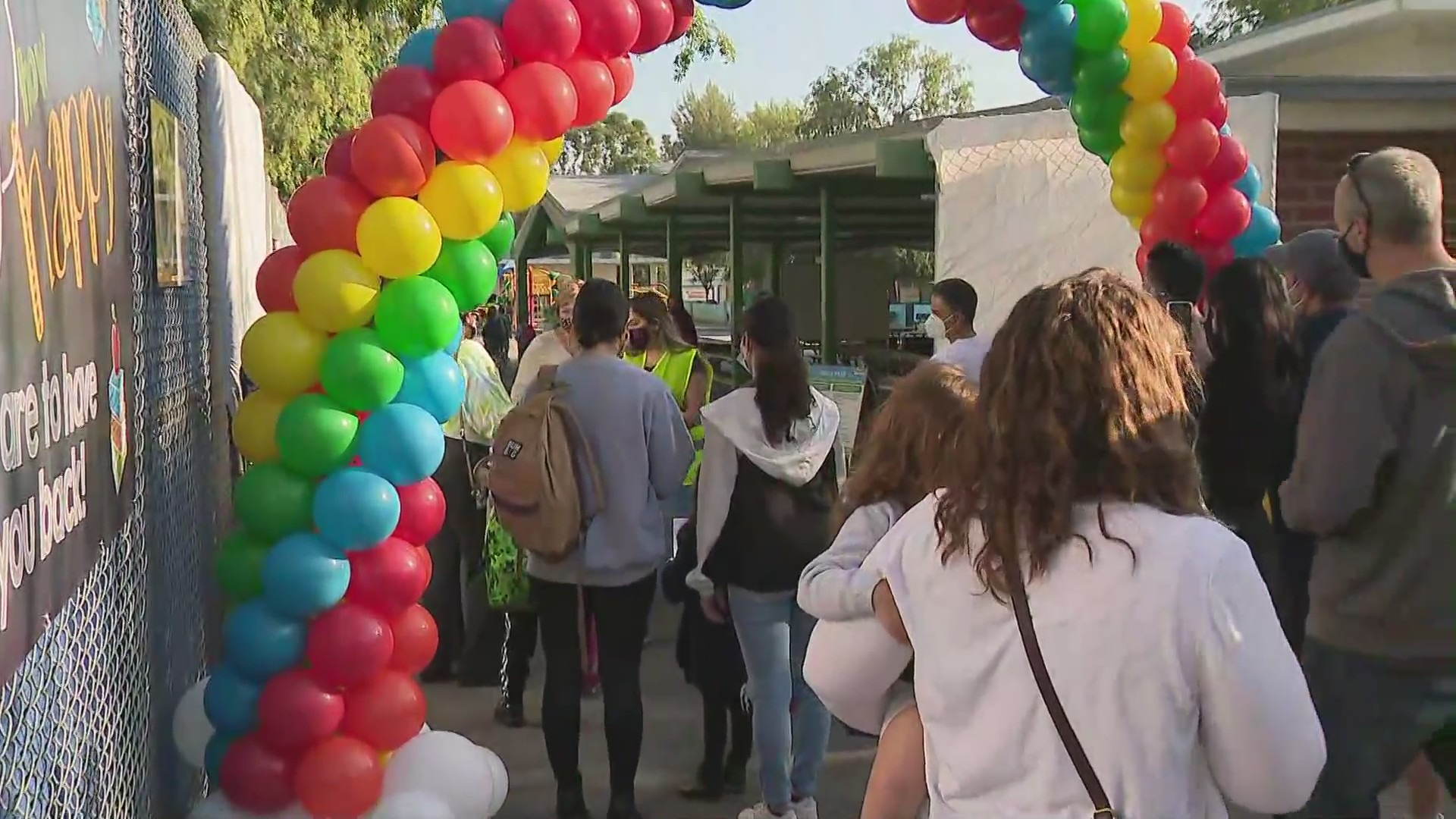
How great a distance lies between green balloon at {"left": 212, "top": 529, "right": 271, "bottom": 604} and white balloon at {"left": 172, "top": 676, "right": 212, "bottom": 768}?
0.29 metres

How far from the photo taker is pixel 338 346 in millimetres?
3721

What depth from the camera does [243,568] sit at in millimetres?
3775

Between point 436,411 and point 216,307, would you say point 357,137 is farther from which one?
point 216,307

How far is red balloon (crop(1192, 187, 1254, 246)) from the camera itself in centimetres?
538

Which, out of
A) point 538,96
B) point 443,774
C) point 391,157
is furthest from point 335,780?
point 538,96

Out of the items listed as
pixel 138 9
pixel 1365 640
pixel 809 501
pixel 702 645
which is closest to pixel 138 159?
pixel 138 9

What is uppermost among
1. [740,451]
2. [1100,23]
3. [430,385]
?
[1100,23]

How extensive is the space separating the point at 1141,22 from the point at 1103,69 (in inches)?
8.8

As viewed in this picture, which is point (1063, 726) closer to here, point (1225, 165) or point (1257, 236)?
point (1225, 165)

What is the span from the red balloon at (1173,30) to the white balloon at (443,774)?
3714mm

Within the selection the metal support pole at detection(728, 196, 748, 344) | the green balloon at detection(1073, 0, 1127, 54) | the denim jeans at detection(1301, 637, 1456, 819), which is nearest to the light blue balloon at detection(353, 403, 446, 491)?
the denim jeans at detection(1301, 637, 1456, 819)

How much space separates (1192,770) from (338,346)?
8.47 feet

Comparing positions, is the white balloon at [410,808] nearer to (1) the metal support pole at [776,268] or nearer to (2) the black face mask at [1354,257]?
(2) the black face mask at [1354,257]

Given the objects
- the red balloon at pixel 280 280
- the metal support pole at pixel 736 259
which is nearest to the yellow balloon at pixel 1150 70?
the red balloon at pixel 280 280
